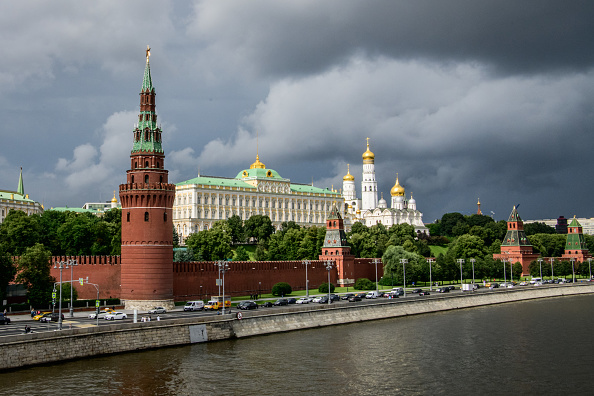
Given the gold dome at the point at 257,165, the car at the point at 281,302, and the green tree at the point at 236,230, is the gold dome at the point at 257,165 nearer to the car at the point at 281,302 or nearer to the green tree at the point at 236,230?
the green tree at the point at 236,230

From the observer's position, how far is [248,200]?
172375 mm

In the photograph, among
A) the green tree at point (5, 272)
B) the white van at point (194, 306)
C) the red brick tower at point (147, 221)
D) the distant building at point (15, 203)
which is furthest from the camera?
the distant building at point (15, 203)

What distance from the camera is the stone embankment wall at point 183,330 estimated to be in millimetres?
47344

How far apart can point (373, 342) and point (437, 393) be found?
17.2 metres

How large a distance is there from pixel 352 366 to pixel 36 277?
3414cm

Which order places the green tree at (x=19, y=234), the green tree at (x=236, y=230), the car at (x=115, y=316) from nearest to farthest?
the car at (x=115, y=316)
the green tree at (x=19, y=234)
the green tree at (x=236, y=230)

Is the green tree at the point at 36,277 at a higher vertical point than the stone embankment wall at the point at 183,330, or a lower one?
higher

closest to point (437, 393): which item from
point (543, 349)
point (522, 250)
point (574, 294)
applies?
point (543, 349)

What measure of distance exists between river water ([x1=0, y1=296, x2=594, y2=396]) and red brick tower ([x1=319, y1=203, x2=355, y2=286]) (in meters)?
38.8

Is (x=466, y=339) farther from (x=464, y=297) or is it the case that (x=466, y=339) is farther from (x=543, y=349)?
(x=464, y=297)

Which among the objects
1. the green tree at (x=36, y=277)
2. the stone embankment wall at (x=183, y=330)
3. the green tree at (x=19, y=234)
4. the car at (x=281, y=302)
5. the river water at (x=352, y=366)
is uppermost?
the green tree at (x=19, y=234)

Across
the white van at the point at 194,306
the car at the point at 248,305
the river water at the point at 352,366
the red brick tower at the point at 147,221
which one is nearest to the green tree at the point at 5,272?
the red brick tower at the point at 147,221

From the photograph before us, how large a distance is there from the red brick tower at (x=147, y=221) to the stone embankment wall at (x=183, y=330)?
12373mm

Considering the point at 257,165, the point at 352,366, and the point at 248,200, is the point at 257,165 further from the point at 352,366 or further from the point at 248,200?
the point at 352,366
